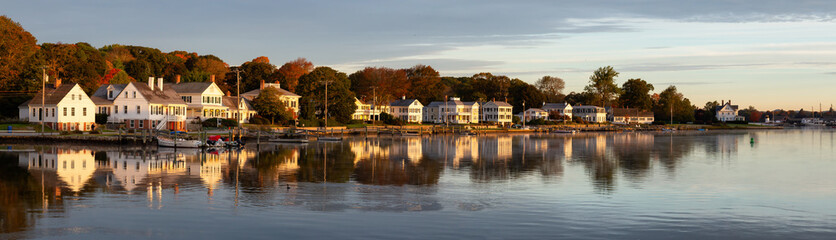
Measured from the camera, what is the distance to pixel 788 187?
116ft

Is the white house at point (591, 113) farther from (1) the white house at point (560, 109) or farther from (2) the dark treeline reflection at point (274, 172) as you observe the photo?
(2) the dark treeline reflection at point (274, 172)

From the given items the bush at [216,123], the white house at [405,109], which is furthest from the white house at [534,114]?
the bush at [216,123]

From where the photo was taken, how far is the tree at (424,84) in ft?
554

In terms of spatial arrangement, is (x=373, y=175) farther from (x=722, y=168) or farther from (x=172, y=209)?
(x=722, y=168)

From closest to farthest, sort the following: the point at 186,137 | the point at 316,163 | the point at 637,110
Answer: the point at 316,163 < the point at 186,137 < the point at 637,110

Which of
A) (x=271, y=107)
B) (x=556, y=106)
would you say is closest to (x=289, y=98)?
(x=271, y=107)

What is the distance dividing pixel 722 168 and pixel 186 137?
146 feet

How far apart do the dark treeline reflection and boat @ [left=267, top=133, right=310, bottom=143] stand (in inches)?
386

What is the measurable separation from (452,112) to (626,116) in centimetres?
6246

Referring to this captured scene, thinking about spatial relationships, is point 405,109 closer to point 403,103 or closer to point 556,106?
point 403,103

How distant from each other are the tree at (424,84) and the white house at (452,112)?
7.84 meters

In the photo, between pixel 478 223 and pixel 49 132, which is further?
pixel 49 132

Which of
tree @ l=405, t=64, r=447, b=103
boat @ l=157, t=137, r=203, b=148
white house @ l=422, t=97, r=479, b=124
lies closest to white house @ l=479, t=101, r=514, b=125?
white house @ l=422, t=97, r=479, b=124

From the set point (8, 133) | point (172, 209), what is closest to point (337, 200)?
point (172, 209)
